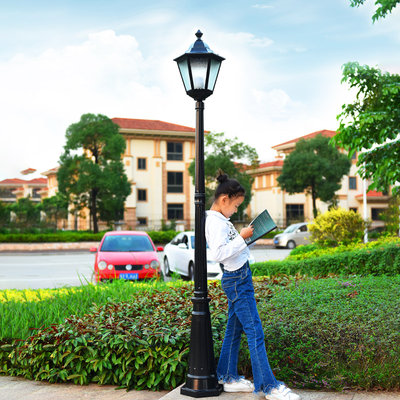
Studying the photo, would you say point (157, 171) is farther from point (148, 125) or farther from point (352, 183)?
point (352, 183)

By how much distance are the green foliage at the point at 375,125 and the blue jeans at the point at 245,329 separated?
7054 millimetres

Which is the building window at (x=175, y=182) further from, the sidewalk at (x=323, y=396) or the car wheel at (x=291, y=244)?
the sidewalk at (x=323, y=396)

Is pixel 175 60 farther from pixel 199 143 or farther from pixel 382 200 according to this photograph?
pixel 382 200

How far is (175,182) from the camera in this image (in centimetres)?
4675

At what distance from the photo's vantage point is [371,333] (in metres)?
4.68

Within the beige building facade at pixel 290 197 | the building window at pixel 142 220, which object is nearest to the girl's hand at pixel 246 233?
the building window at pixel 142 220

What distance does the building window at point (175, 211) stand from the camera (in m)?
46.4

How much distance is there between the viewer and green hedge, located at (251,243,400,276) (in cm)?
948

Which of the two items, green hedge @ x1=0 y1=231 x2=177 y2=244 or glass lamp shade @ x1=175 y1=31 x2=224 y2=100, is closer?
glass lamp shade @ x1=175 y1=31 x2=224 y2=100

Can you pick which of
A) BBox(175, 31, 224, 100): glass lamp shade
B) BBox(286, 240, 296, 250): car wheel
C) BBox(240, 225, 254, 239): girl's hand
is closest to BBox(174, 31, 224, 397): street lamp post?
BBox(175, 31, 224, 100): glass lamp shade

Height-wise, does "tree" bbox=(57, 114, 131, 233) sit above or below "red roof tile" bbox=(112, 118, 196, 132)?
below

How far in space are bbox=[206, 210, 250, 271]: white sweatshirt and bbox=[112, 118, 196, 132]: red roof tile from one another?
4128 centimetres

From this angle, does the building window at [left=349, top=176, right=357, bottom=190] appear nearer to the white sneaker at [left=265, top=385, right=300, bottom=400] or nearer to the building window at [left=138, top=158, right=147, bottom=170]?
the building window at [left=138, top=158, right=147, bottom=170]

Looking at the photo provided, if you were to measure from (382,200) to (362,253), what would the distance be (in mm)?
44240
